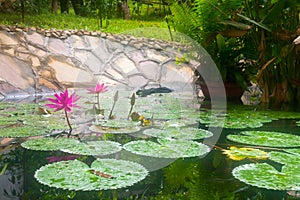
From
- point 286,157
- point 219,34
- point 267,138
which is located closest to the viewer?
point 286,157

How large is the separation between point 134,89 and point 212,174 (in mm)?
2691

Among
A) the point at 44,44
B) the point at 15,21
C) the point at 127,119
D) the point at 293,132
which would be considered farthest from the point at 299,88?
the point at 15,21

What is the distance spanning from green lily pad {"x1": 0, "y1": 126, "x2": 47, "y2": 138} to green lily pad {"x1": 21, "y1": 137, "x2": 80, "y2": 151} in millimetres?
100

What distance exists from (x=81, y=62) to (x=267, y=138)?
8.73 ft

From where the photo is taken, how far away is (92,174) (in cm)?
108

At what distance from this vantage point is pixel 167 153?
135cm

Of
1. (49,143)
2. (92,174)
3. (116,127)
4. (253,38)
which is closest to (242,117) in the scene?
(116,127)

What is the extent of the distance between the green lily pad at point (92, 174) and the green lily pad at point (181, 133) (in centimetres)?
47

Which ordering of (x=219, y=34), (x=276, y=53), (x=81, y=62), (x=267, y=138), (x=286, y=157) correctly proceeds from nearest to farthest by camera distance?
(x=286, y=157)
(x=267, y=138)
(x=276, y=53)
(x=219, y=34)
(x=81, y=62)

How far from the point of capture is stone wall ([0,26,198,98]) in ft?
11.3

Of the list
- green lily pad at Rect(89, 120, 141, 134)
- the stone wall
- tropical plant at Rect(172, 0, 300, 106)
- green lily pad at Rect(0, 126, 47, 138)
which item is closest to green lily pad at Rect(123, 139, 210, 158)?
green lily pad at Rect(89, 120, 141, 134)

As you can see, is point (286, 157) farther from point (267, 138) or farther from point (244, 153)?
point (267, 138)

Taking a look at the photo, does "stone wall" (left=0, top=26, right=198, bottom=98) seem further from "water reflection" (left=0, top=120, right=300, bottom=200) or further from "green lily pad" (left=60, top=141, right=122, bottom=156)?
"water reflection" (left=0, top=120, right=300, bottom=200)

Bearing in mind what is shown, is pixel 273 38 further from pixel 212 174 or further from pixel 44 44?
pixel 44 44
